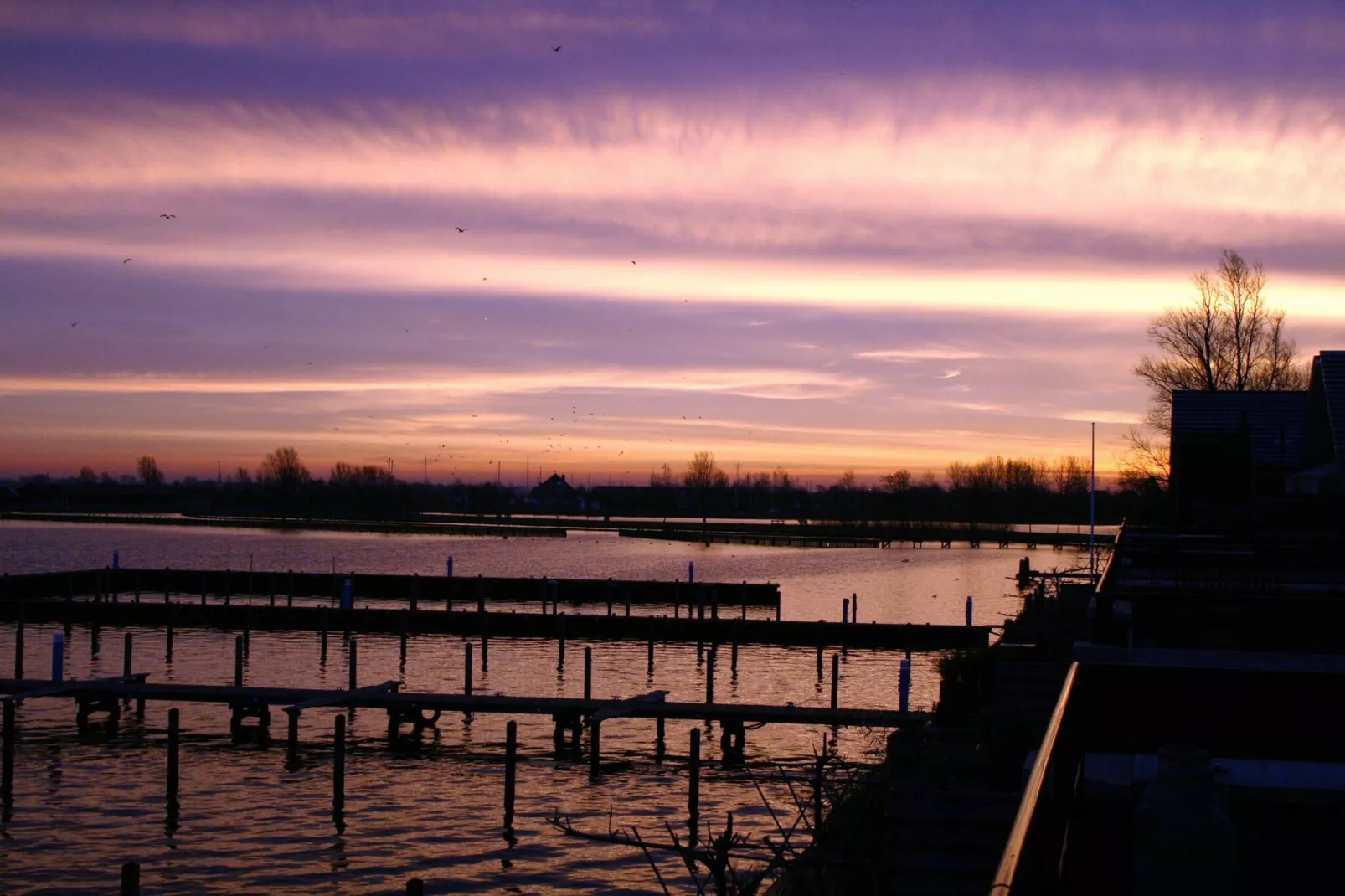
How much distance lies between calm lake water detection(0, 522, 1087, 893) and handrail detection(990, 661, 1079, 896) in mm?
7477

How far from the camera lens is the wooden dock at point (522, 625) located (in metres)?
44.6

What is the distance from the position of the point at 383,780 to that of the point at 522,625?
2040 cm

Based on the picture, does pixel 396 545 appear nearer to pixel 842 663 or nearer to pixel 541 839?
pixel 842 663

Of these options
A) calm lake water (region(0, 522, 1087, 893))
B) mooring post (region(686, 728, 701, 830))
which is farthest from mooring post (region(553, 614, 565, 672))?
mooring post (region(686, 728, 701, 830))

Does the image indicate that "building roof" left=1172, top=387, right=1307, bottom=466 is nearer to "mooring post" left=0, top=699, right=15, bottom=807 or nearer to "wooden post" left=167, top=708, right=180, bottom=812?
"wooden post" left=167, top=708, right=180, bottom=812

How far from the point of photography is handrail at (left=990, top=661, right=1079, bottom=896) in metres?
3.36

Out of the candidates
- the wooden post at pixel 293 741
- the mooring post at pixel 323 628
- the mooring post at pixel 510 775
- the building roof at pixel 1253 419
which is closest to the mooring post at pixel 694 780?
the mooring post at pixel 510 775

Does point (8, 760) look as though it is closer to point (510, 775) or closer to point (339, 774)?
point (339, 774)

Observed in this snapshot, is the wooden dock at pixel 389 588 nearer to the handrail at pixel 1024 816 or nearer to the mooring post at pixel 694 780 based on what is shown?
the mooring post at pixel 694 780

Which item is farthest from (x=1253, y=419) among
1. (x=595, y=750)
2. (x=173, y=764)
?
(x=173, y=764)

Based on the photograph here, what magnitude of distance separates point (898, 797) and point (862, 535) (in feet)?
472

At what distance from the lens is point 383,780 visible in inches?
1070

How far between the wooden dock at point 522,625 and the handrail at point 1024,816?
38.0 metres

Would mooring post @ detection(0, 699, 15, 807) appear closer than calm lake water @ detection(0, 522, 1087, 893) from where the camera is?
No
